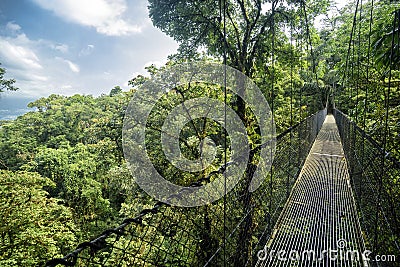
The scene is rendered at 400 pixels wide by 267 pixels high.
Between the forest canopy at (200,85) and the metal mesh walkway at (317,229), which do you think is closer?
the metal mesh walkway at (317,229)

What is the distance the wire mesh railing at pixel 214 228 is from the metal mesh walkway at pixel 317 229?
7 centimetres

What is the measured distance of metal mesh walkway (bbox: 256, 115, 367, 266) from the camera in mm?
1117

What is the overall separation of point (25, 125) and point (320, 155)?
13081 millimetres

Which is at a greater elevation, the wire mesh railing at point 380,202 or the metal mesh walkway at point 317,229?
the wire mesh railing at point 380,202

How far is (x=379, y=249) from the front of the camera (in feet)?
3.57

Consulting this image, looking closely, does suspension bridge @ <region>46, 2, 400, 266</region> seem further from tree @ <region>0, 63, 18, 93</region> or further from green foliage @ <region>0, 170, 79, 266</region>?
tree @ <region>0, 63, 18, 93</region>

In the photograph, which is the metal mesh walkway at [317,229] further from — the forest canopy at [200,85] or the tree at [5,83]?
the tree at [5,83]

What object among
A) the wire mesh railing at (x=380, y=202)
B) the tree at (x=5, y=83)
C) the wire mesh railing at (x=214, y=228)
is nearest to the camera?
the wire mesh railing at (x=214, y=228)

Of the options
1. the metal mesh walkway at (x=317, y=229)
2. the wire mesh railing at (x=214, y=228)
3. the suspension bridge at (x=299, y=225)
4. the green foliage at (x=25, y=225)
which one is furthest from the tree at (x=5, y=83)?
the metal mesh walkway at (x=317, y=229)

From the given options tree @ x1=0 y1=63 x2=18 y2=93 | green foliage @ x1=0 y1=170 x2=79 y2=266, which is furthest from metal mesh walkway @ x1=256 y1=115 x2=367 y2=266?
tree @ x1=0 y1=63 x2=18 y2=93

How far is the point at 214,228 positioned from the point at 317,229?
1.94 feet

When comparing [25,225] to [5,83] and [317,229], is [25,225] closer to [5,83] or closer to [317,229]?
[5,83]

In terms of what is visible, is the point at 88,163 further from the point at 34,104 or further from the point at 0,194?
the point at 34,104

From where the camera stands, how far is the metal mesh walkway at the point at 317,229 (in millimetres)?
1117
